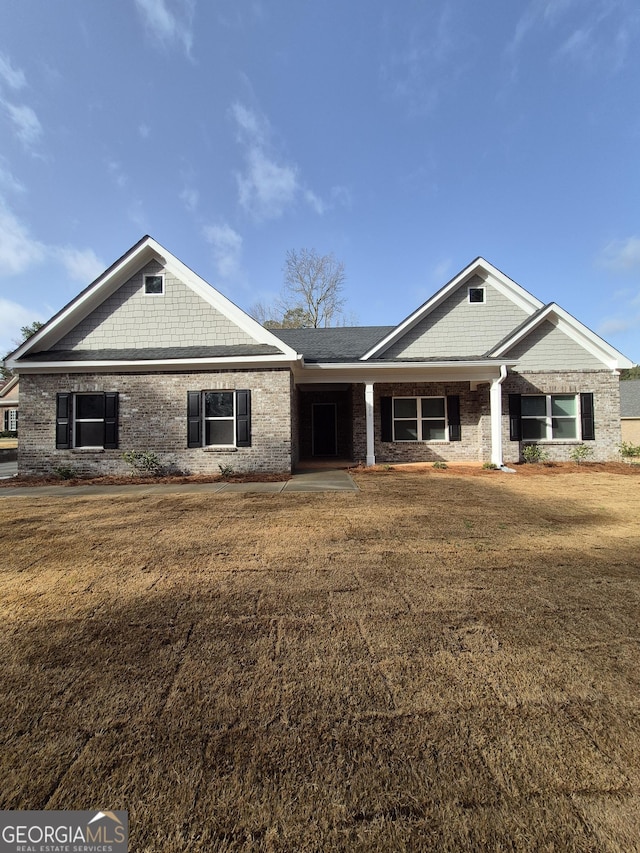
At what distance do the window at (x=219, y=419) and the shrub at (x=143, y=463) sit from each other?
99 cm

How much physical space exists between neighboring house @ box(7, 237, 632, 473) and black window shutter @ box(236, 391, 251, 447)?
3 cm

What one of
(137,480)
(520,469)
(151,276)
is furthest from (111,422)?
(520,469)

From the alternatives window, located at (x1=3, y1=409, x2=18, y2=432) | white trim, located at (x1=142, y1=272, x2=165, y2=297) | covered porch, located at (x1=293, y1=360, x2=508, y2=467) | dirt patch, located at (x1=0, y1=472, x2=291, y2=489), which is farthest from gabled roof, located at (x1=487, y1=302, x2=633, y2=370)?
window, located at (x1=3, y1=409, x2=18, y2=432)

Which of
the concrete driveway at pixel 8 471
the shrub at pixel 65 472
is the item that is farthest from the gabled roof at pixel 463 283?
the concrete driveway at pixel 8 471

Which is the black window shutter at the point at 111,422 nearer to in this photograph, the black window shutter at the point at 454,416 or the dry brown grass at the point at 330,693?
the dry brown grass at the point at 330,693

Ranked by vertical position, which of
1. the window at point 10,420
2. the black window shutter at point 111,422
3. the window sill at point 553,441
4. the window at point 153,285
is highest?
the window at point 153,285

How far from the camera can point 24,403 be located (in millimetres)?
10328

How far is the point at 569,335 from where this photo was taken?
12.3 metres

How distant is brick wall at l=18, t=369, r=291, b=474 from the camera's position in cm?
1026

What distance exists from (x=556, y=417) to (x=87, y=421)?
14.2m

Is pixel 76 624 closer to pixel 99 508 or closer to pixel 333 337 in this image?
pixel 99 508

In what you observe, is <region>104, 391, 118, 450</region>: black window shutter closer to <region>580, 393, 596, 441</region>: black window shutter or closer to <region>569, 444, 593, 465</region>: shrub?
<region>569, 444, 593, 465</region>: shrub

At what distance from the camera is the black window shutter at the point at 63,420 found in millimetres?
10391

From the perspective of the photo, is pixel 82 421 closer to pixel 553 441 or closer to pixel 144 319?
pixel 144 319
